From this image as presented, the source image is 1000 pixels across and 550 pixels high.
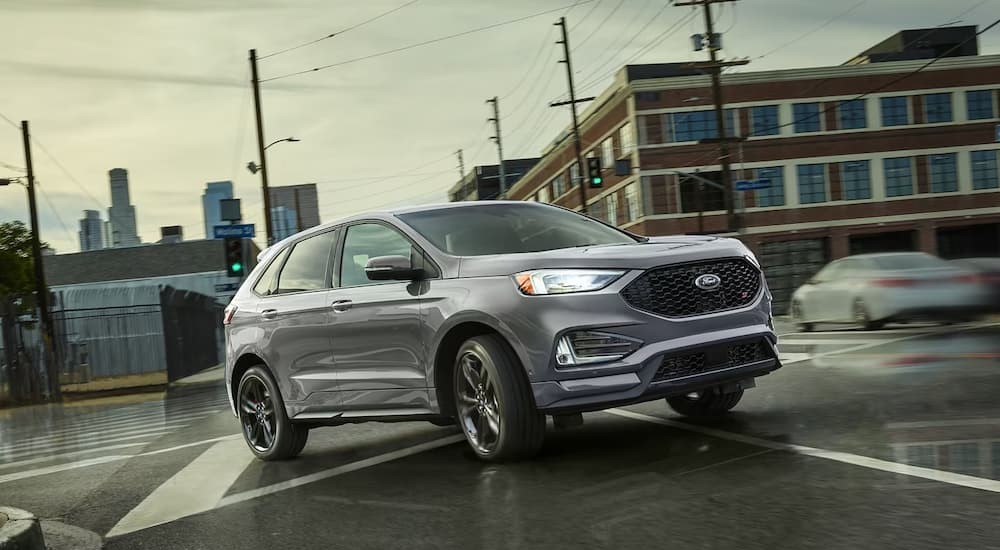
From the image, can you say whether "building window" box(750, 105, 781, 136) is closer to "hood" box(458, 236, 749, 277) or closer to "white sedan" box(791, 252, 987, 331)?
"white sedan" box(791, 252, 987, 331)

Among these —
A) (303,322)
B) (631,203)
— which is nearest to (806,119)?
(631,203)

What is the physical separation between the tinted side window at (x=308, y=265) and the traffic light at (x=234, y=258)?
2002cm

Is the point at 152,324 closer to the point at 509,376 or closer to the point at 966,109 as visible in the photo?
the point at 509,376

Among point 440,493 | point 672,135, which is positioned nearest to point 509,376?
point 440,493

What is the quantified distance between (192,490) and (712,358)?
344 centimetres

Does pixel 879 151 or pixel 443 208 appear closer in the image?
pixel 443 208

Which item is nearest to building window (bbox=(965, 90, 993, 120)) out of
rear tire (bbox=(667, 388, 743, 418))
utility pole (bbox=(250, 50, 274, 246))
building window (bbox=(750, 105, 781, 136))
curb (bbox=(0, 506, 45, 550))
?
building window (bbox=(750, 105, 781, 136))

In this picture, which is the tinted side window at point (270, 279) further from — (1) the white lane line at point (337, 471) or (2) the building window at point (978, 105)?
(2) the building window at point (978, 105)

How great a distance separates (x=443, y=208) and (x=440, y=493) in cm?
241

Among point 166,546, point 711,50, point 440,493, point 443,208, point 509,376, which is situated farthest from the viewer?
point 711,50

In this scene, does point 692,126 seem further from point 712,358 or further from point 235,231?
point 712,358

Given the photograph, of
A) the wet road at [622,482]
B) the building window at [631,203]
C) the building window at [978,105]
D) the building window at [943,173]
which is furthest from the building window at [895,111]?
the wet road at [622,482]

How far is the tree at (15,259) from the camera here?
4544 cm

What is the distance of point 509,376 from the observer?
20.3 ft
